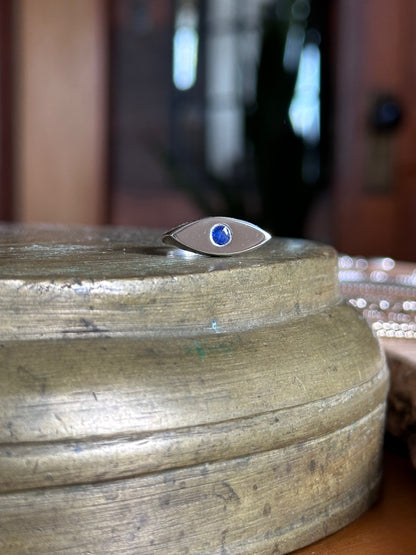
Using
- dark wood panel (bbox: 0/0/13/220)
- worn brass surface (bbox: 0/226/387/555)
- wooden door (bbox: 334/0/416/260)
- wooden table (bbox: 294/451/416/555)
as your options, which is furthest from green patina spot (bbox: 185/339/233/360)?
dark wood panel (bbox: 0/0/13/220)

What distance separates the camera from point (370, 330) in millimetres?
652

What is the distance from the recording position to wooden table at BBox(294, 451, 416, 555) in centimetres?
57

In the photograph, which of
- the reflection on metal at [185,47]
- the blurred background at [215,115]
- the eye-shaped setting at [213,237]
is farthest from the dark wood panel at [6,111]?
the eye-shaped setting at [213,237]

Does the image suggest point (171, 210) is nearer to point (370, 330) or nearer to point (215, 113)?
point (215, 113)

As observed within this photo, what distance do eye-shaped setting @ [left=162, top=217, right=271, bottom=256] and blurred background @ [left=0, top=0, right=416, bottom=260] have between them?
12.3 feet

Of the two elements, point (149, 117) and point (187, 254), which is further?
point (149, 117)

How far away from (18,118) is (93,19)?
849 millimetres

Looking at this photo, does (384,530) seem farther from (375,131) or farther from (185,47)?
(185,47)

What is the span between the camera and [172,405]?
0.47m

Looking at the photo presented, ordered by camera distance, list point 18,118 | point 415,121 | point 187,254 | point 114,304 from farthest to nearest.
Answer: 1. point 18,118
2. point 415,121
3. point 187,254
4. point 114,304

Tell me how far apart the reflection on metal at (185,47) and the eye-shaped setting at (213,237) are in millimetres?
4876

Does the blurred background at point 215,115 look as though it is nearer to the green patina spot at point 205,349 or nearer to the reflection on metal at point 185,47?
the reflection on metal at point 185,47

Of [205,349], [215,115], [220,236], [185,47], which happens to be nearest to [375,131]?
[215,115]

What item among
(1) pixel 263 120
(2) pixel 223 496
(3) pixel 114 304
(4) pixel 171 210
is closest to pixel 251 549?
(2) pixel 223 496
